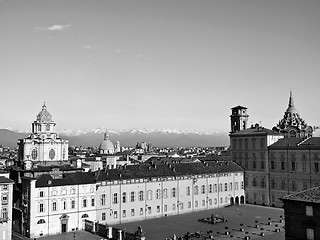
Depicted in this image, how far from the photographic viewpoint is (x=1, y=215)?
50.0 m

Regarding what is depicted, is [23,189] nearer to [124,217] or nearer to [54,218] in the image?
[54,218]

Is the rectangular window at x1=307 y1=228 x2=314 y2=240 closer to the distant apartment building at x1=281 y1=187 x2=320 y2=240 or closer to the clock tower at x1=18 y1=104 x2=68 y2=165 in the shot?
the distant apartment building at x1=281 y1=187 x2=320 y2=240

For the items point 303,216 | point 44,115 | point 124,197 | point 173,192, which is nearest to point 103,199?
point 124,197

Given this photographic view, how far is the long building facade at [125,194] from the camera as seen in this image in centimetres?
5316

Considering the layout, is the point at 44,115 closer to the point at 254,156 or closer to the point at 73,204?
the point at 73,204

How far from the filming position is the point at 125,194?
61.2 m

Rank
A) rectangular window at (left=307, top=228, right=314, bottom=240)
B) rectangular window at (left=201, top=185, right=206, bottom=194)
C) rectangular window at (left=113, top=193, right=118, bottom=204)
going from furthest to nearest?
1. rectangular window at (left=201, top=185, right=206, bottom=194)
2. rectangular window at (left=113, top=193, right=118, bottom=204)
3. rectangular window at (left=307, top=228, right=314, bottom=240)

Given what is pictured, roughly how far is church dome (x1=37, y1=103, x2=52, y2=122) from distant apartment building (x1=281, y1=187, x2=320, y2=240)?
52485 mm

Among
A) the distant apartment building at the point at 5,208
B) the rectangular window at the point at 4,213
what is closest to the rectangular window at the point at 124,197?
the distant apartment building at the point at 5,208

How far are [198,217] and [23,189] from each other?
86.4 feet

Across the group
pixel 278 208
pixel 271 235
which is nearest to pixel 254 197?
pixel 278 208

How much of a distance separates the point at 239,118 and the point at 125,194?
35.5 meters

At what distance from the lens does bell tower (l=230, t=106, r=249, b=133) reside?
8700 cm

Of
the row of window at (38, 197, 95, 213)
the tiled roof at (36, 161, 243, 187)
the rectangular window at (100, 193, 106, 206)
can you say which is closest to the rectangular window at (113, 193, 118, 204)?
the rectangular window at (100, 193, 106, 206)
